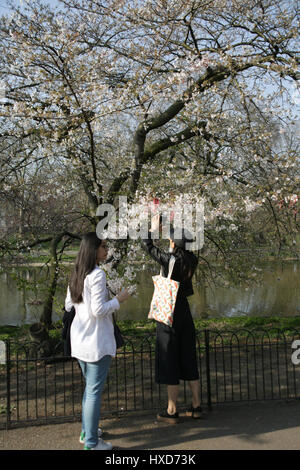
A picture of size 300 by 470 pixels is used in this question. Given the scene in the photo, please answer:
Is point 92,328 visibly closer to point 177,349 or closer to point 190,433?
point 177,349

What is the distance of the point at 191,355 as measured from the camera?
4.30 meters

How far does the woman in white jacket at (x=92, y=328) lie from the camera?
140 inches

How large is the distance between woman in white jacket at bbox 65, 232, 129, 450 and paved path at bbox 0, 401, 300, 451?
44cm

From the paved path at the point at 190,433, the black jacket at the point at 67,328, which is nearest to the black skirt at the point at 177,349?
the paved path at the point at 190,433

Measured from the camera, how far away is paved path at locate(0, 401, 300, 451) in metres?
3.83

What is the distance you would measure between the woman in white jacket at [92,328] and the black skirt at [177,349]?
78 centimetres

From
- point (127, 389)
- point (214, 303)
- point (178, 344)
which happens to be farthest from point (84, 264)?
point (214, 303)

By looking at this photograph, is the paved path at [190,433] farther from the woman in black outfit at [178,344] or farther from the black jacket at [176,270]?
the black jacket at [176,270]

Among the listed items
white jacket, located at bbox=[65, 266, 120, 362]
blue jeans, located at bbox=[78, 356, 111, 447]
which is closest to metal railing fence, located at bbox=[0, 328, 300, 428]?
blue jeans, located at bbox=[78, 356, 111, 447]

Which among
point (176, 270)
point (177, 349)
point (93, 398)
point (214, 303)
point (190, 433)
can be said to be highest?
point (176, 270)

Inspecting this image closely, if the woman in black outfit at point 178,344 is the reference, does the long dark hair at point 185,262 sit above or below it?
above

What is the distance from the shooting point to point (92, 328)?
3.61 meters

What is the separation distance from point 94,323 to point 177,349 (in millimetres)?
1092

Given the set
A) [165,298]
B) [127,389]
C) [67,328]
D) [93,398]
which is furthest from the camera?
[127,389]
